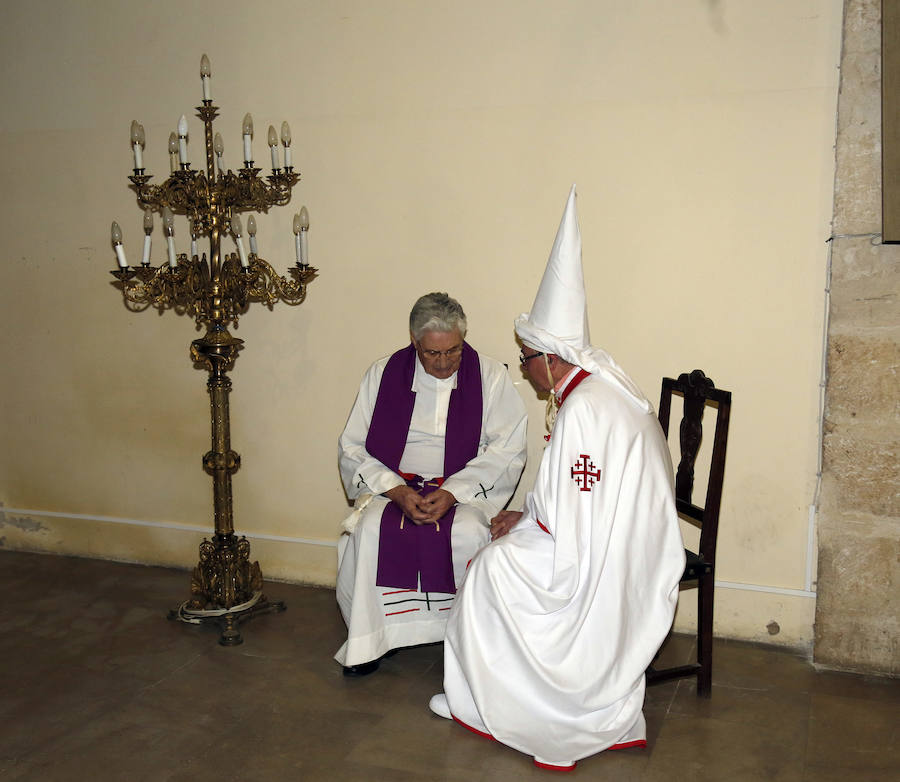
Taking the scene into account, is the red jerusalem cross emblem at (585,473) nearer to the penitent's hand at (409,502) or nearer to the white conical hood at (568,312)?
the white conical hood at (568,312)

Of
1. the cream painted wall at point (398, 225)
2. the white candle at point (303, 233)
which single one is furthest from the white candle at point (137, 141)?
the cream painted wall at point (398, 225)

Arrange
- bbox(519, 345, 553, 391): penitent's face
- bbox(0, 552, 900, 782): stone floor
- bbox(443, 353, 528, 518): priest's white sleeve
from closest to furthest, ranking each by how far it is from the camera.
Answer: bbox(0, 552, 900, 782): stone floor, bbox(519, 345, 553, 391): penitent's face, bbox(443, 353, 528, 518): priest's white sleeve

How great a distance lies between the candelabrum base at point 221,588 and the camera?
→ 414cm

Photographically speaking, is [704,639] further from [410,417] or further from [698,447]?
[410,417]

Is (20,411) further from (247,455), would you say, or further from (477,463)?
(477,463)

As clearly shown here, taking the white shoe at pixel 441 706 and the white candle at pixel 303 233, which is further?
the white candle at pixel 303 233

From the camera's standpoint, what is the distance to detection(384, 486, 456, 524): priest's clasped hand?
3723 mm

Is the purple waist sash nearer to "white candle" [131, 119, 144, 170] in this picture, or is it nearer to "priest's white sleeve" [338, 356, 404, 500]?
"priest's white sleeve" [338, 356, 404, 500]

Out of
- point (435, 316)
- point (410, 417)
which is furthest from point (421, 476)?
point (435, 316)

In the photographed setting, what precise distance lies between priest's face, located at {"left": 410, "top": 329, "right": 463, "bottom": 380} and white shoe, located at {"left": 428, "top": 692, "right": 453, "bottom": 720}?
1.36 meters

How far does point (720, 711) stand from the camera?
3.36 metres

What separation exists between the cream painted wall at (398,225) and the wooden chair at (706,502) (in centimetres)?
51

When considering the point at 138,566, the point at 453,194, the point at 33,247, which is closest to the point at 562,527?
the point at 453,194

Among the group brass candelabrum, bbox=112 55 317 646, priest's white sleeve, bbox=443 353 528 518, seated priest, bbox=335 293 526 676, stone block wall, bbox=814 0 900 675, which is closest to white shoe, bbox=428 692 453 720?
seated priest, bbox=335 293 526 676
